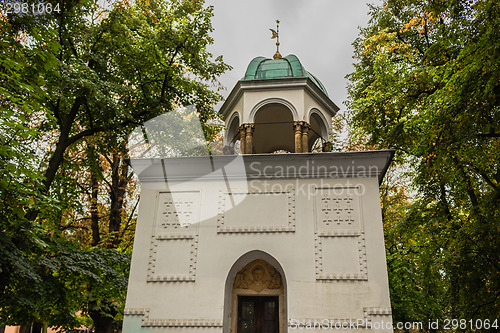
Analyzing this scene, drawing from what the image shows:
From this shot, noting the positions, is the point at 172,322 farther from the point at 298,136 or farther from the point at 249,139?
the point at 298,136

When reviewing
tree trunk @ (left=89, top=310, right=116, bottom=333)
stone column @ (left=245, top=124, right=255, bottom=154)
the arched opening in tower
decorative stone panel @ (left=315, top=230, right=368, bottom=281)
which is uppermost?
the arched opening in tower

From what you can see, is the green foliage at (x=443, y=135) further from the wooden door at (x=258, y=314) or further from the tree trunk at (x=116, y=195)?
the tree trunk at (x=116, y=195)

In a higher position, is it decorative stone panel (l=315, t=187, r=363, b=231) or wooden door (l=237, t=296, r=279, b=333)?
decorative stone panel (l=315, t=187, r=363, b=231)

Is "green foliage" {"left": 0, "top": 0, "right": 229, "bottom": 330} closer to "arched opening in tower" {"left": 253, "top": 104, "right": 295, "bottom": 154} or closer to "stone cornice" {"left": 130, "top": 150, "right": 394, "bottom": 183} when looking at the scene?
"stone cornice" {"left": 130, "top": 150, "right": 394, "bottom": 183}

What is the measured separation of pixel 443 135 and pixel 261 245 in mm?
4565

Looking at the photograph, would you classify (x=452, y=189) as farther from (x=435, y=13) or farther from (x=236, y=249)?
(x=236, y=249)

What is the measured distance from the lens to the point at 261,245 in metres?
7.96

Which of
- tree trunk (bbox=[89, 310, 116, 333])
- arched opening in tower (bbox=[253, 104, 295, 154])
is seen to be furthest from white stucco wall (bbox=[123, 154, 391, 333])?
tree trunk (bbox=[89, 310, 116, 333])

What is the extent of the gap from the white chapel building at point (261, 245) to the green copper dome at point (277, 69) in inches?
69.2

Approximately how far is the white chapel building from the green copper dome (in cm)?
176

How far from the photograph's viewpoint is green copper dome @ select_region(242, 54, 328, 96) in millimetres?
9775

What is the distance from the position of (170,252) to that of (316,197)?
3.19 meters

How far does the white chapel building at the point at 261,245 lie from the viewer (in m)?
7.48

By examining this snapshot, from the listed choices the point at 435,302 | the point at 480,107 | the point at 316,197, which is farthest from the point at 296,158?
the point at 435,302
